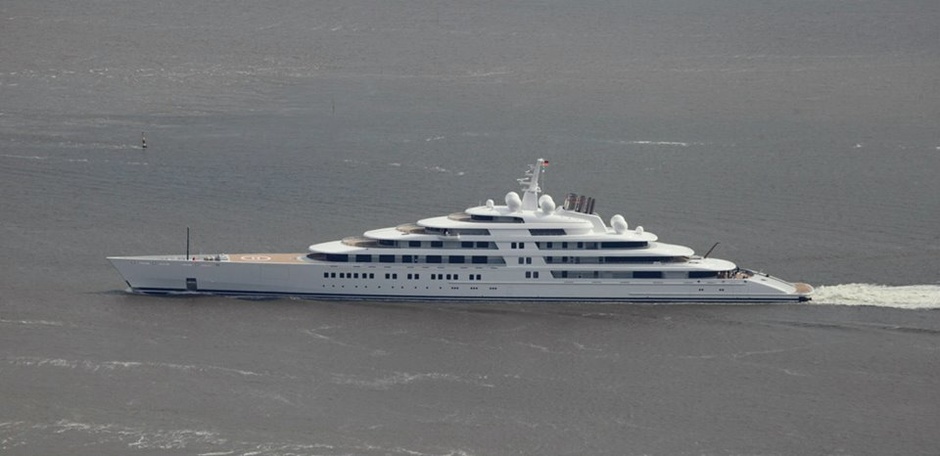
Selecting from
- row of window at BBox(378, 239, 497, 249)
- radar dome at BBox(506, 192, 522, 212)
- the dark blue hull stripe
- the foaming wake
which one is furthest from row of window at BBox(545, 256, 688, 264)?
the foaming wake

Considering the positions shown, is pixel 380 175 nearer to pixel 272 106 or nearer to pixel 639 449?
pixel 272 106

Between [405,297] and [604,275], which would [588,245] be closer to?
[604,275]

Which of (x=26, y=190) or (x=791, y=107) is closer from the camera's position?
(x=26, y=190)

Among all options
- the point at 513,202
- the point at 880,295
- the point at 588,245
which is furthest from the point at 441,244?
the point at 880,295

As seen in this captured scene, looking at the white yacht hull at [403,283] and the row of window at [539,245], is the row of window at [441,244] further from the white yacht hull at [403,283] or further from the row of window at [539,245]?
the white yacht hull at [403,283]

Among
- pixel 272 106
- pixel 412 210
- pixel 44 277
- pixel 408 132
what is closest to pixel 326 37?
pixel 272 106
